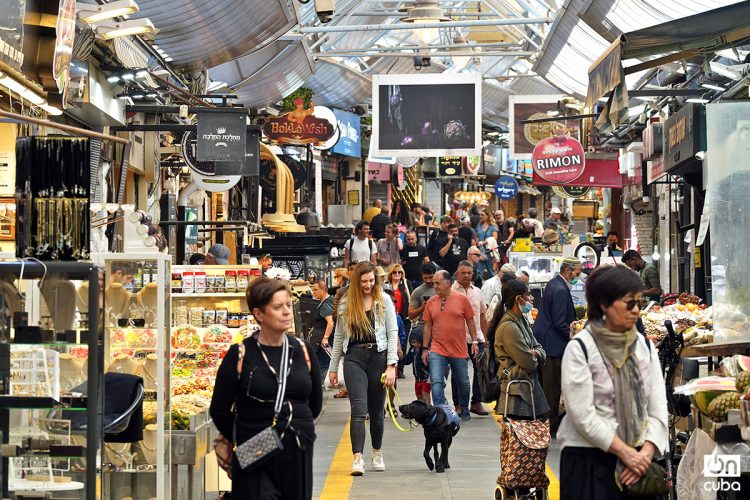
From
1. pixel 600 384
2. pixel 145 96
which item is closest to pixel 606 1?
pixel 145 96

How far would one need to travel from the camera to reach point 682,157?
14570 mm

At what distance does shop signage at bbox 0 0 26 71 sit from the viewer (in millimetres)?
8555

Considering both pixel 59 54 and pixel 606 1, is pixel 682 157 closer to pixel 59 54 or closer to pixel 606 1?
pixel 606 1

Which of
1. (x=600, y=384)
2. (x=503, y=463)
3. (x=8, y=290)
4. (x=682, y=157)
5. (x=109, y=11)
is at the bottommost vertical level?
(x=503, y=463)

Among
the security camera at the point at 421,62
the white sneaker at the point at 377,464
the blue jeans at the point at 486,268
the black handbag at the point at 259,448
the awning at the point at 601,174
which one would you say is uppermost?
the security camera at the point at 421,62

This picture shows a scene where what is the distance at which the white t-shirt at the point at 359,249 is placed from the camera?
73.2 ft

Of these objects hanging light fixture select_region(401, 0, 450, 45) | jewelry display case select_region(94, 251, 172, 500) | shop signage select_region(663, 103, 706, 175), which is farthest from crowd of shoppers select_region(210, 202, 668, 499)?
hanging light fixture select_region(401, 0, 450, 45)

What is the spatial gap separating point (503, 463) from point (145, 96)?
7889mm

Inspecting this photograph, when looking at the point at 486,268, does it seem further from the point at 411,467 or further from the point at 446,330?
the point at 411,467

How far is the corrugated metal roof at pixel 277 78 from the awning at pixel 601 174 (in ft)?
19.7

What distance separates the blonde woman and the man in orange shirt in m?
2.41

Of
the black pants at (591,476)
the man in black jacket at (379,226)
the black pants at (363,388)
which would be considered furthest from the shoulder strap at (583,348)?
the man in black jacket at (379,226)

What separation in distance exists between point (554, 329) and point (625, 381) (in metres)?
6.68

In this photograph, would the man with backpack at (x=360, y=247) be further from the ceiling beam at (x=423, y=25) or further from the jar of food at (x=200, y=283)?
the jar of food at (x=200, y=283)
